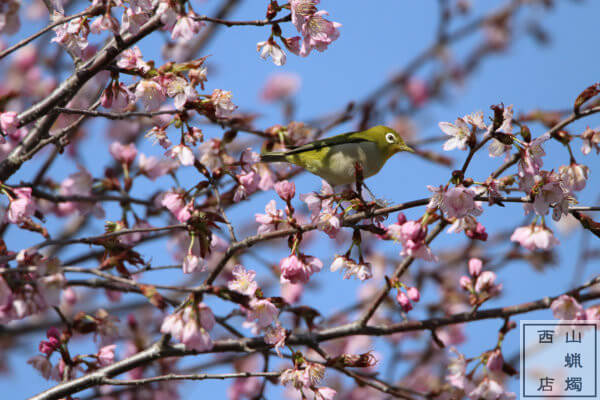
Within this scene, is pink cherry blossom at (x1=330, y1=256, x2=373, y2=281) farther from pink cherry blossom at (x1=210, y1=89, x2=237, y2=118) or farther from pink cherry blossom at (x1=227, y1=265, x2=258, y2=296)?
pink cherry blossom at (x1=210, y1=89, x2=237, y2=118)

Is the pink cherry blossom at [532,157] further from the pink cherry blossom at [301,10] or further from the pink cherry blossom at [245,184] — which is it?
the pink cherry blossom at [245,184]

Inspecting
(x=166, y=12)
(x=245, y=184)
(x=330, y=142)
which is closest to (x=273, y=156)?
(x=330, y=142)

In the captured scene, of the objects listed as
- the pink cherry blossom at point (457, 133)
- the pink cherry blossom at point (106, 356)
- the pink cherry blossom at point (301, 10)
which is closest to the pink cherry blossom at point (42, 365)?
the pink cherry blossom at point (106, 356)

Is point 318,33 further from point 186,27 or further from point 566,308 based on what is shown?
point 566,308

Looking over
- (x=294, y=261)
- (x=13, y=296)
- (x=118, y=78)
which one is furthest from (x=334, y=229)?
(x=13, y=296)

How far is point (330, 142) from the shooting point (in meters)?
3.97

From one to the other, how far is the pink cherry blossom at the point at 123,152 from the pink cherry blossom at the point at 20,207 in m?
1.71

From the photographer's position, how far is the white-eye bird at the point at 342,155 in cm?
391

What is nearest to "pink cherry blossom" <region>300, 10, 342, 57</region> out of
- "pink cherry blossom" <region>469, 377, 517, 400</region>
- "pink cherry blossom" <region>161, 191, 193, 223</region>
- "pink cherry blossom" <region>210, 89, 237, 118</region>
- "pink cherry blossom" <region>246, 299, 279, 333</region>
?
"pink cherry blossom" <region>210, 89, 237, 118</region>

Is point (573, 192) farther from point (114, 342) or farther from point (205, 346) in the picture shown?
point (114, 342)

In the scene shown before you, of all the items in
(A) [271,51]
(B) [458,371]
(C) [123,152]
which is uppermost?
(C) [123,152]

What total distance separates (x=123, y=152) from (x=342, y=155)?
184 cm

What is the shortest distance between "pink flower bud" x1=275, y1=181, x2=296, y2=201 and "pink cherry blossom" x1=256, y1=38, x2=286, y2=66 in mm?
667

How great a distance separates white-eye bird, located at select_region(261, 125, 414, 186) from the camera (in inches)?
154
